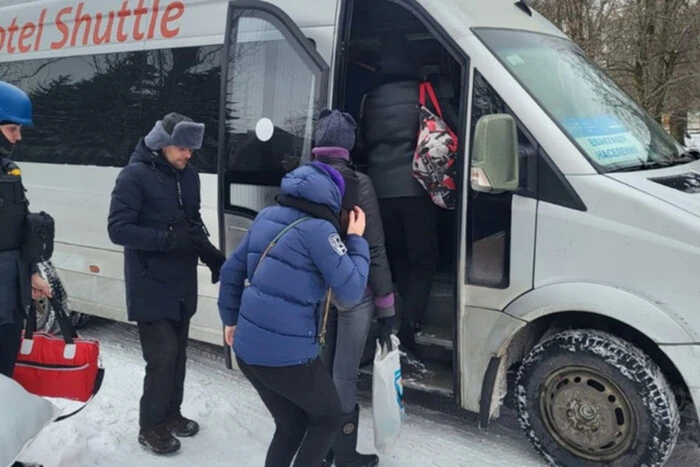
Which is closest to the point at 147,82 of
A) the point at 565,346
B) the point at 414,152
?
the point at 414,152

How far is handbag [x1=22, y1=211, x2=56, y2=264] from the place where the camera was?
3.16 meters

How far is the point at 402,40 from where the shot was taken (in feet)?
14.5

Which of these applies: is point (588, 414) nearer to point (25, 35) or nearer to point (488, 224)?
point (488, 224)

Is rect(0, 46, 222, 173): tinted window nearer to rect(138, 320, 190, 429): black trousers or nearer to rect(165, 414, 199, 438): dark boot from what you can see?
rect(138, 320, 190, 429): black trousers

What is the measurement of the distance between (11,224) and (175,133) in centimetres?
87

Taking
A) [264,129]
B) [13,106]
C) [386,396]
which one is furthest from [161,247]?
[386,396]

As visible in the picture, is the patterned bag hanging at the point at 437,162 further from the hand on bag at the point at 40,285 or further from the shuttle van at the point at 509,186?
the hand on bag at the point at 40,285

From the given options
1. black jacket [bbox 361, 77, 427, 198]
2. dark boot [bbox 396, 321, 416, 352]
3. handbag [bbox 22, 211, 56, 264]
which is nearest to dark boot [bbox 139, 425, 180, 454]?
handbag [bbox 22, 211, 56, 264]

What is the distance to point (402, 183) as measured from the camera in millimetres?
4020

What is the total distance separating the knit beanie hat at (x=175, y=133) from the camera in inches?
136

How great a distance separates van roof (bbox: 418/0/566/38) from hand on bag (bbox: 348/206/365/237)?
1.22 meters

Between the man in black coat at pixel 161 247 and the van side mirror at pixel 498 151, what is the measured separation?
1.42m

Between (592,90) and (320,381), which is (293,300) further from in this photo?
(592,90)

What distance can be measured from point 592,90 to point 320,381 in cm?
223
